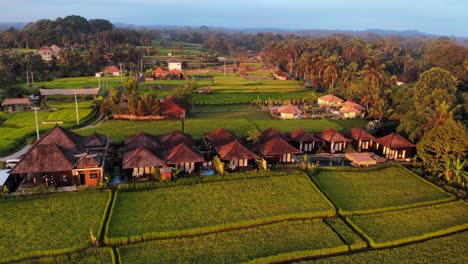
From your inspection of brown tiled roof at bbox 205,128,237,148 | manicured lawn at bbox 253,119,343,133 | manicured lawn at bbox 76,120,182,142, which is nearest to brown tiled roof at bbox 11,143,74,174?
manicured lawn at bbox 76,120,182,142

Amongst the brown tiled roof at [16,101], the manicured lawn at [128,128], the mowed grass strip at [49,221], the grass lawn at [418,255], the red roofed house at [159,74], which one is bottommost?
the grass lawn at [418,255]

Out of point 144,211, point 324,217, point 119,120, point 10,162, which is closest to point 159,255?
point 144,211

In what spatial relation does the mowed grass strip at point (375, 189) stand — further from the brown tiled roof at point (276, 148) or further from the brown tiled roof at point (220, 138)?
the brown tiled roof at point (220, 138)

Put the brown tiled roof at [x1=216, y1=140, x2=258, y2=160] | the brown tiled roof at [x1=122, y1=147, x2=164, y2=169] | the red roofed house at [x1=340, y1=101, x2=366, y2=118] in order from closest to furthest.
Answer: the brown tiled roof at [x1=122, y1=147, x2=164, y2=169] → the brown tiled roof at [x1=216, y1=140, x2=258, y2=160] → the red roofed house at [x1=340, y1=101, x2=366, y2=118]

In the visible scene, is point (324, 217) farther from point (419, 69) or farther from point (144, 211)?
point (419, 69)

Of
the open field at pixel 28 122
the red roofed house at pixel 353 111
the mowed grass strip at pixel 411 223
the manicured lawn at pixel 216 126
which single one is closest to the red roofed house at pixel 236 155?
the manicured lawn at pixel 216 126

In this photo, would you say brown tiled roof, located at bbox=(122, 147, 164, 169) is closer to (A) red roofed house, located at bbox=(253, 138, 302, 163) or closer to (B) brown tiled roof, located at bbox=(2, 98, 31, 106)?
(A) red roofed house, located at bbox=(253, 138, 302, 163)


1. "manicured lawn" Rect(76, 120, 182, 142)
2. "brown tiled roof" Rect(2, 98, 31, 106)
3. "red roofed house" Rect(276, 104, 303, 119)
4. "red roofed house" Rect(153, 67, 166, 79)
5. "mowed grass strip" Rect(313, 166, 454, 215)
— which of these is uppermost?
"red roofed house" Rect(153, 67, 166, 79)
